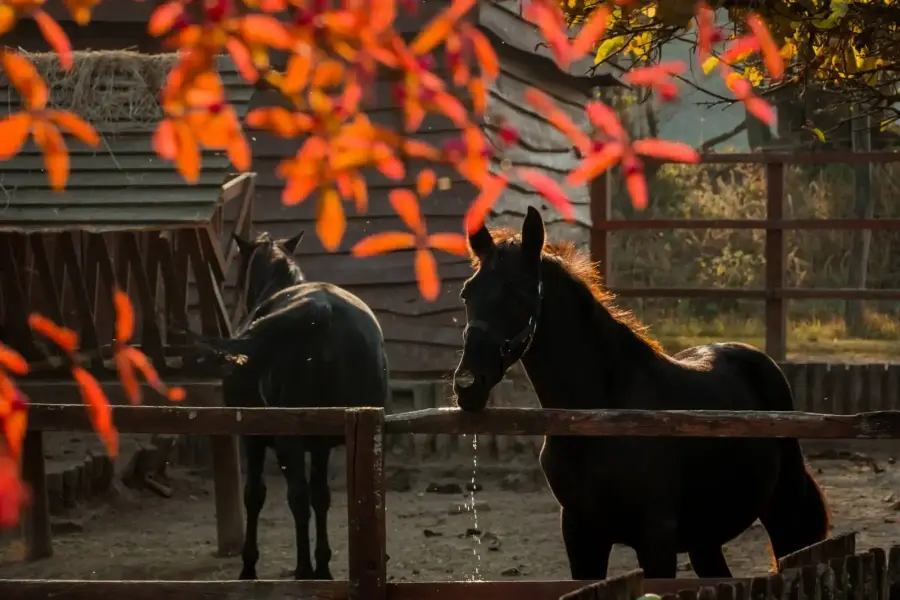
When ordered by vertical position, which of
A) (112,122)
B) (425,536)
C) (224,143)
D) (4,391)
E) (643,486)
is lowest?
(425,536)

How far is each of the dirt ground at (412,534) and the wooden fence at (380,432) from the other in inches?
109

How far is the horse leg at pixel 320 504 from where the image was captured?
7195 millimetres

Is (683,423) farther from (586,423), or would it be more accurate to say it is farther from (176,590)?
(176,590)

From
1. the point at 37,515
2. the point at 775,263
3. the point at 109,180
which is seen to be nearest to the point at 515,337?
the point at 37,515

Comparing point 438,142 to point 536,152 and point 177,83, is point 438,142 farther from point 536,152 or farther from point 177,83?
point 177,83

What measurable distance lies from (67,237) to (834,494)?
560 cm

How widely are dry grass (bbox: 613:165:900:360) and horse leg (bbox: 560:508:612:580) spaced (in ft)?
49.7

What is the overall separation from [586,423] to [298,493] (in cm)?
310

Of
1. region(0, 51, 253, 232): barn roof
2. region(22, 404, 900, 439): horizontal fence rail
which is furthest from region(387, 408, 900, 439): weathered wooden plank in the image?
region(0, 51, 253, 232): barn roof

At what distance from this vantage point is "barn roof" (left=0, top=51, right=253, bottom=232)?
25.9ft

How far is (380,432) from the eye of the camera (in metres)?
4.56

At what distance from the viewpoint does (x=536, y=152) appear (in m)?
13.0

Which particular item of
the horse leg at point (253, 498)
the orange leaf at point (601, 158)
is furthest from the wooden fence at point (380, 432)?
the orange leaf at point (601, 158)

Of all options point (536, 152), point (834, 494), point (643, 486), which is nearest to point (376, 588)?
point (643, 486)
